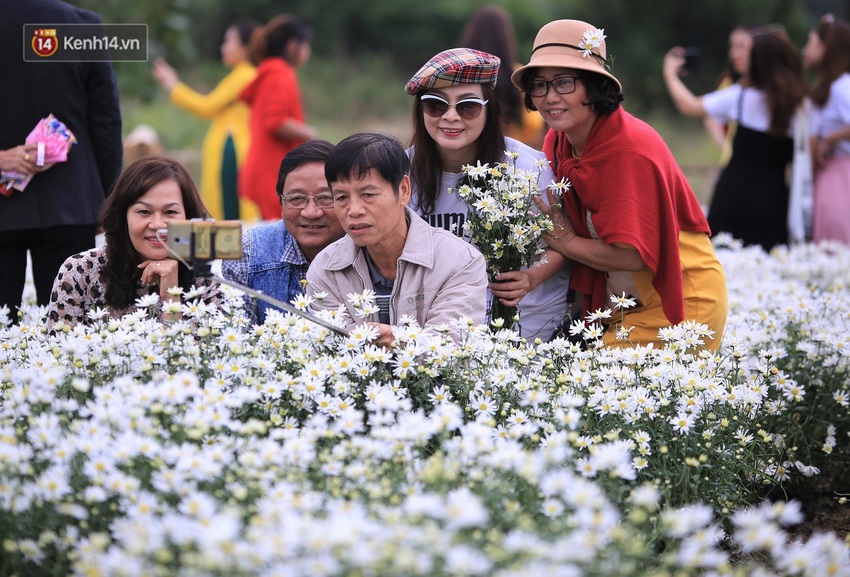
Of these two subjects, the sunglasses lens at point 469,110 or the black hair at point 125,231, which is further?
the sunglasses lens at point 469,110

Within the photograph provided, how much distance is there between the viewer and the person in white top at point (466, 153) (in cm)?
396

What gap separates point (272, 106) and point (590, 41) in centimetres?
489

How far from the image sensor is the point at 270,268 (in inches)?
162

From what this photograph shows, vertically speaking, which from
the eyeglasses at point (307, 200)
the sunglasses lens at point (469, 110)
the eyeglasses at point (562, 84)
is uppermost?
the eyeglasses at point (562, 84)

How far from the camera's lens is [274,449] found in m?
2.46

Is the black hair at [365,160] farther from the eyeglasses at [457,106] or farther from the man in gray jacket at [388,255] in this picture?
the eyeglasses at [457,106]

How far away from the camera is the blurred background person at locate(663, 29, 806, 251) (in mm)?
7141

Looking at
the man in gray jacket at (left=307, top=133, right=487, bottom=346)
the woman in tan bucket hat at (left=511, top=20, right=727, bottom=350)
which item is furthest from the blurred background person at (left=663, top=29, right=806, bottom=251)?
the man in gray jacket at (left=307, top=133, right=487, bottom=346)

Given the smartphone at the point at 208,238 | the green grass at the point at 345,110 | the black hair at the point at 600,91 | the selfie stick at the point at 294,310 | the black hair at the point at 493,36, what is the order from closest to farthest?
the smartphone at the point at 208,238 → the selfie stick at the point at 294,310 → the black hair at the point at 600,91 → the black hair at the point at 493,36 → the green grass at the point at 345,110

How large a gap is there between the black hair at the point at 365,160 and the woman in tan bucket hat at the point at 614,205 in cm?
71

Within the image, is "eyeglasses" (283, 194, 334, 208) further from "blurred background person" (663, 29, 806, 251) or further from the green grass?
the green grass

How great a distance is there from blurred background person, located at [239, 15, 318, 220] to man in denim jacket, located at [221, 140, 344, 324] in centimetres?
414

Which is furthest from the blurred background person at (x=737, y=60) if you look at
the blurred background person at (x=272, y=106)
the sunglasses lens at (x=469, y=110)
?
the sunglasses lens at (x=469, y=110)

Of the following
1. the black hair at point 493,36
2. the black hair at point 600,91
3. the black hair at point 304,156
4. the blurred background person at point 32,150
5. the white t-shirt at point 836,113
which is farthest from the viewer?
the white t-shirt at point 836,113
